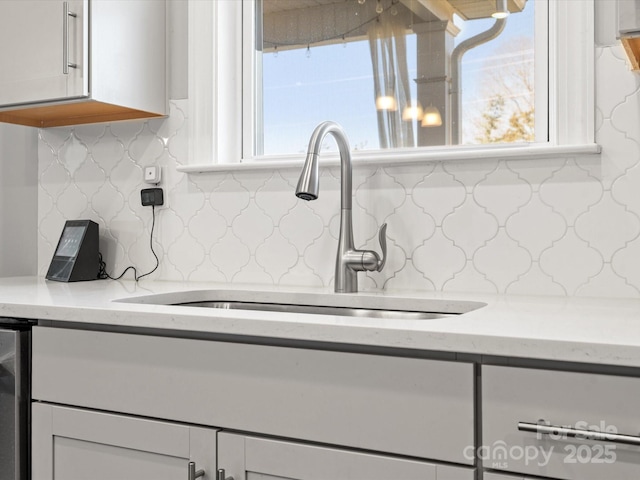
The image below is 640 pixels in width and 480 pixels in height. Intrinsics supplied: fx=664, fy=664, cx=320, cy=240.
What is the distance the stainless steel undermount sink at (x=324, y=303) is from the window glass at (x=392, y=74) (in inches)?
18.9

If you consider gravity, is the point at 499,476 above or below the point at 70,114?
below

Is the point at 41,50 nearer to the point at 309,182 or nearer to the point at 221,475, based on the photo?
the point at 309,182

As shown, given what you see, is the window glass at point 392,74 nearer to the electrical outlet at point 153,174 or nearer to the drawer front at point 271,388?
the electrical outlet at point 153,174

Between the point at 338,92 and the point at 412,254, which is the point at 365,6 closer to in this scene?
the point at 338,92

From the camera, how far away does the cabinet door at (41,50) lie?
1.78 meters

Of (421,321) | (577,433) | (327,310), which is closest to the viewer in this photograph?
(577,433)

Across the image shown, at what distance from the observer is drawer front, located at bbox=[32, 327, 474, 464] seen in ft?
3.31

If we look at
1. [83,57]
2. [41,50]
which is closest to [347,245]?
[83,57]

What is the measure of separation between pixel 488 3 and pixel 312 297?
88 centimetres

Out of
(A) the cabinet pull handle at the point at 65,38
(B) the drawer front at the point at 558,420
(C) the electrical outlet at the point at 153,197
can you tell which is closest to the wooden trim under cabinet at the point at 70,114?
(A) the cabinet pull handle at the point at 65,38


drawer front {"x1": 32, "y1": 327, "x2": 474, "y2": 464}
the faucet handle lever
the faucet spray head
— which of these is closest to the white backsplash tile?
the faucet handle lever

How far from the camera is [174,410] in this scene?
1.22 metres

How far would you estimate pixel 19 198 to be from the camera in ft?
7.39

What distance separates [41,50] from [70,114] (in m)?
0.28
